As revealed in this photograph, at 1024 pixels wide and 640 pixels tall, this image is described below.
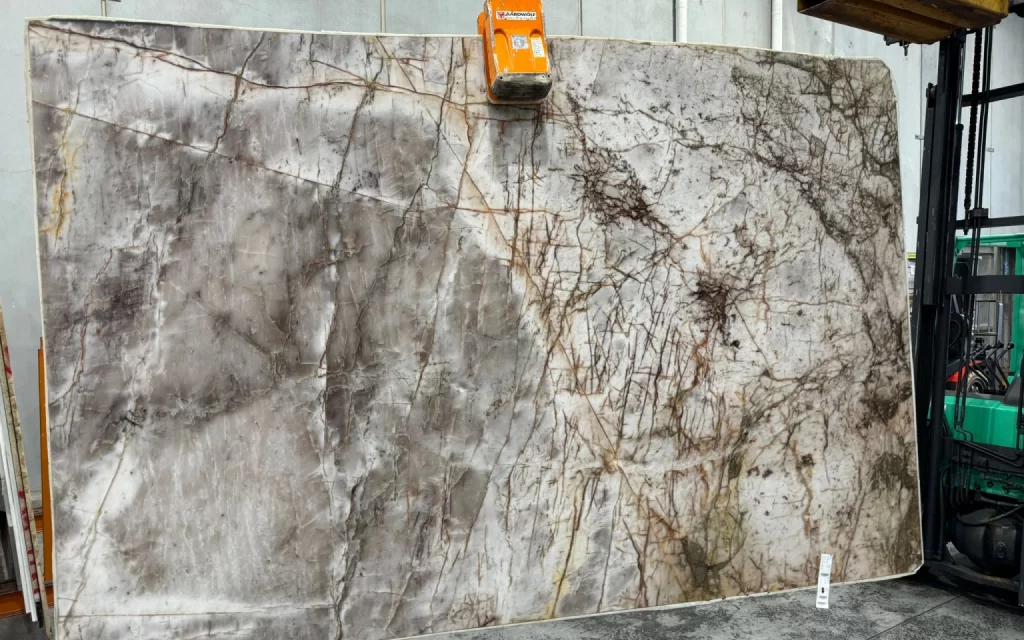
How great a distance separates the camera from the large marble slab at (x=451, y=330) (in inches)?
60.1

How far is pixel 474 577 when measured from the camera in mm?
1735

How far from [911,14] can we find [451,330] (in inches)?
62.4

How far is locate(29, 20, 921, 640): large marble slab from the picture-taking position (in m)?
1.53

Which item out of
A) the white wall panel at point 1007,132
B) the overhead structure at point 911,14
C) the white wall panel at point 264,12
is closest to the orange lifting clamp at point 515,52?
the overhead structure at point 911,14

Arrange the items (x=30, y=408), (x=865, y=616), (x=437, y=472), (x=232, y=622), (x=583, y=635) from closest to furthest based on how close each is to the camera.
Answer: (x=232, y=622)
(x=437, y=472)
(x=583, y=635)
(x=865, y=616)
(x=30, y=408)

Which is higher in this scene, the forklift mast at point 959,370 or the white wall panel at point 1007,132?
the white wall panel at point 1007,132

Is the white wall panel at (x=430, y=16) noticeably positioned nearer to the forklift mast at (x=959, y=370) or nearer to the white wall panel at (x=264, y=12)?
the white wall panel at (x=264, y=12)

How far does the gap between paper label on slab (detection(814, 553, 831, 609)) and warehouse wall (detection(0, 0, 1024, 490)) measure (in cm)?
261

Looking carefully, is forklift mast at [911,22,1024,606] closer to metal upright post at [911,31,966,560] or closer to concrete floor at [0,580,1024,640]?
metal upright post at [911,31,966,560]

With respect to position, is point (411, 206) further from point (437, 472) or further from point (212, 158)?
point (437, 472)

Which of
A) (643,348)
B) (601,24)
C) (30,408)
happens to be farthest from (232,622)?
(601,24)

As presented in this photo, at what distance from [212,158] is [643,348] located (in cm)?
116

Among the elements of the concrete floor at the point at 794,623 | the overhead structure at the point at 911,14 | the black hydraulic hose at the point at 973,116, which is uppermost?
the overhead structure at the point at 911,14

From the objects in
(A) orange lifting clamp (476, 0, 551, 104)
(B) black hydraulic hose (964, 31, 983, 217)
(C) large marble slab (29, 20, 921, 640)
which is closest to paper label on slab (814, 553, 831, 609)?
(C) large marble slab (29, 20, 921, 640)
